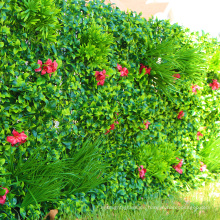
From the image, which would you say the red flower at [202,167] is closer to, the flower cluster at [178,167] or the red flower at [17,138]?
the flower cluster at [178,167]

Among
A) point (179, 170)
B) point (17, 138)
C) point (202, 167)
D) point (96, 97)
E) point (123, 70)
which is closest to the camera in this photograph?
point (17, 138)

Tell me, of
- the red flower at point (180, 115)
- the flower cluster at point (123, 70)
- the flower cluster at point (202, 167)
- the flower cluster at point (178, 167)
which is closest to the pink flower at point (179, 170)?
the flower cluster at point (178, 167)

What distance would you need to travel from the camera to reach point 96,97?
301cm

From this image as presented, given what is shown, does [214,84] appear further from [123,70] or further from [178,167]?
[123,70]

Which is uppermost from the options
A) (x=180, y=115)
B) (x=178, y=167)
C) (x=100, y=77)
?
(x=100, y=77)

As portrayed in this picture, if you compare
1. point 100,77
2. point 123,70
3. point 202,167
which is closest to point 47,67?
point 100,77

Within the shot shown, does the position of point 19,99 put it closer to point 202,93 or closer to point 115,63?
point 115,63

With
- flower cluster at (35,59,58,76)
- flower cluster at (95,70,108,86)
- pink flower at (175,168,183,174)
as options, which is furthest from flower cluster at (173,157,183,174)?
flower cluster at (35,59,58,76)

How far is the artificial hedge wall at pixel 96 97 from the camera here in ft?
8.04

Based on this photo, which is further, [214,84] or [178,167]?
[214,84]

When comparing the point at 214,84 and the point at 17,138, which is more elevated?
the point at 214,84

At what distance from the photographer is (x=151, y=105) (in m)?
3.70

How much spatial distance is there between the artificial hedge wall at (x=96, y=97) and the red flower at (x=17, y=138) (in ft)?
0.12

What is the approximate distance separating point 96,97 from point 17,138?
0.95 metres
